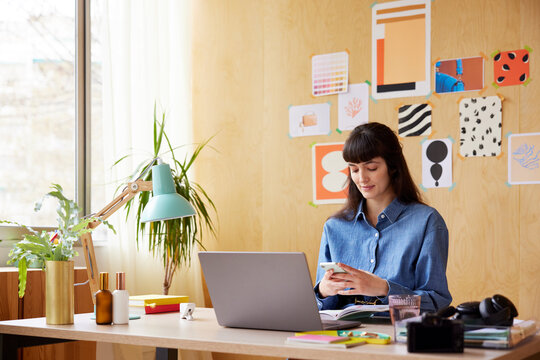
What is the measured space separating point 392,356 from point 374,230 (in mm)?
1062

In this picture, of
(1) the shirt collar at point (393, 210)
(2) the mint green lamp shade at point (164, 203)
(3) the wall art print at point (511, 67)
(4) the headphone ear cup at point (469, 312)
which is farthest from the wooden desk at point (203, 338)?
(3) the wall art print at point (511, 67)

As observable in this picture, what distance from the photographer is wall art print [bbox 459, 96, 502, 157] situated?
324cm

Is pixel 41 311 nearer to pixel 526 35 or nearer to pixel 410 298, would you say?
pixel 410 298

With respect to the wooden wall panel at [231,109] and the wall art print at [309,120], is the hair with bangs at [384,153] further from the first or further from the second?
the wooden wall panel at [231,109]

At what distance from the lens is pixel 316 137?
3.75 m

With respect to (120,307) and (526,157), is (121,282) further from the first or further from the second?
(526,157)

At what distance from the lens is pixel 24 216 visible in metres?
3.44

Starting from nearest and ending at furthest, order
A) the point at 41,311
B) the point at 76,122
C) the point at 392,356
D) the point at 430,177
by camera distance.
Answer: the point at 392,356 < the point at 41,311 < the point at 430,177 < the point at 76,122

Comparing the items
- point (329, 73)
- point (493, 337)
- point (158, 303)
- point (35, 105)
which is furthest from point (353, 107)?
point (493, 337)

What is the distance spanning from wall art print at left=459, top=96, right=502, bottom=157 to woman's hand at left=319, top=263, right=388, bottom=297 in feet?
4.96

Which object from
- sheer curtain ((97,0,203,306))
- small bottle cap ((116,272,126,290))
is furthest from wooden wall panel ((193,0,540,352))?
small bottle cap ((116,272,126,290))

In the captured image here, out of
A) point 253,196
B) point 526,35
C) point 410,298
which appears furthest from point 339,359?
point 253,196

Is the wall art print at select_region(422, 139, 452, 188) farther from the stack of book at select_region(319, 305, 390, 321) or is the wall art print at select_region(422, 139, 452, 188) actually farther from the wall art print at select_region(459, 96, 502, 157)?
the stack of book at select_region(319, 305, 390, 321)

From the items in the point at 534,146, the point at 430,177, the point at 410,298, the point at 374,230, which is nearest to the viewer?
the point at 410,298
